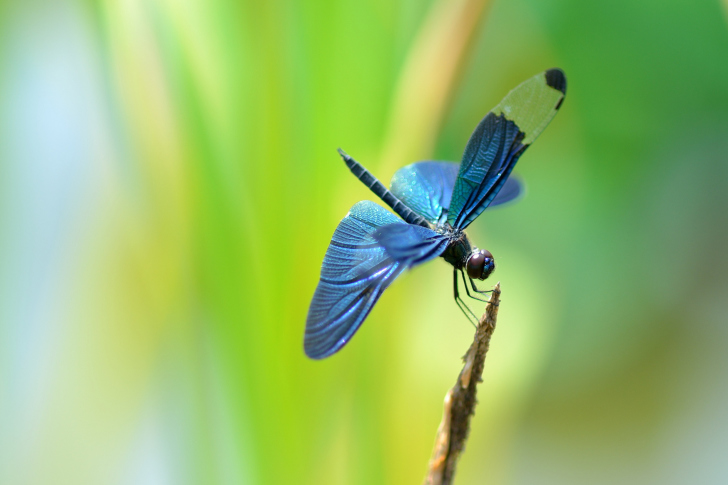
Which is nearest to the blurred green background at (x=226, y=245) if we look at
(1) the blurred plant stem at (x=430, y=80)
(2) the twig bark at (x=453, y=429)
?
(1) the blurred plant stem at (x=430, y=80)

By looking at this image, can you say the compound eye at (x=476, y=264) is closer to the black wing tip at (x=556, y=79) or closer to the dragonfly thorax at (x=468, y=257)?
the dragonfly thorax at (x=468, y=257)

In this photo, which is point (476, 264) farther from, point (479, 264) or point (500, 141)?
point (500, 141)

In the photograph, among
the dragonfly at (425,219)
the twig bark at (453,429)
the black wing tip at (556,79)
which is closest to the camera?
the twig bark at (453,429)

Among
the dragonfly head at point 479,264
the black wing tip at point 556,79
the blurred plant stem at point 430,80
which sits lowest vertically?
the dragonfly head at point 479,264

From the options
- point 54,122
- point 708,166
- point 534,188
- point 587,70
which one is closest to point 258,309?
point 54,122

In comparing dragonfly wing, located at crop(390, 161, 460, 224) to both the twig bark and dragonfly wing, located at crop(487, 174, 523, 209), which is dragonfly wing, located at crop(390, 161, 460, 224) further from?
the twig bark

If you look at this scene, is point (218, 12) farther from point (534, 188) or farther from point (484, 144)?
point (534, 188)

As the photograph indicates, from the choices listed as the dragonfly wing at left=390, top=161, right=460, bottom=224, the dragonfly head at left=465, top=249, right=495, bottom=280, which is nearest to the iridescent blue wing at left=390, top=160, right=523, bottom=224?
the dragonfly wing at left=390, top=161, right=460, bottom=224

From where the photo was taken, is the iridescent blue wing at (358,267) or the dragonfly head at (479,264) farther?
the dragonfly head at (479,264)
